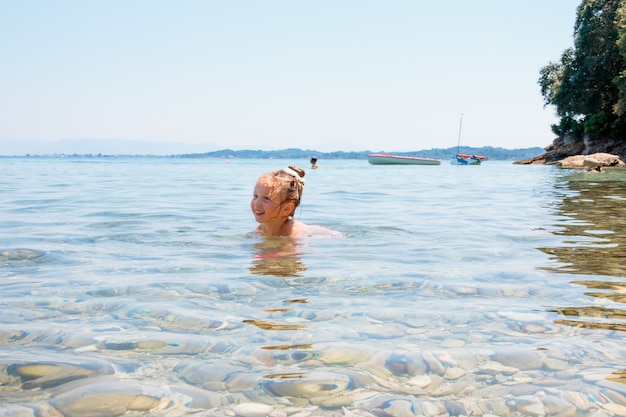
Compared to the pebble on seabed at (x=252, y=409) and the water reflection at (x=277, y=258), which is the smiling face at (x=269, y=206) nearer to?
the water reflection at (x=277, y=258)

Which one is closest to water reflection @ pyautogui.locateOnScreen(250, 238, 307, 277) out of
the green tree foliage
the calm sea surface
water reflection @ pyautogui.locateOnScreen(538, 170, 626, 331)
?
the calm sea surface

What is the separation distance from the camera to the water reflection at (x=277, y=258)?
189 inches

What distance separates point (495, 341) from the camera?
115 inches

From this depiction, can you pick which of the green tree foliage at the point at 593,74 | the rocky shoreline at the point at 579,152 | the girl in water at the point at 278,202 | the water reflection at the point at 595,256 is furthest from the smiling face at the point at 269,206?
the green tree foliage at the point at 593,74

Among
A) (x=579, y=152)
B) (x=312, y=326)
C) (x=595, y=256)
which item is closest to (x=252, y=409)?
(x=312, y=326)

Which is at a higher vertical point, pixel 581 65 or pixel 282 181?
pixel 581 65

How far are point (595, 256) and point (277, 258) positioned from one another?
2.95 m

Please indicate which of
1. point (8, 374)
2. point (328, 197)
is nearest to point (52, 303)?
point (8, 374)

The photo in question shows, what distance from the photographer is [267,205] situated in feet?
22.2

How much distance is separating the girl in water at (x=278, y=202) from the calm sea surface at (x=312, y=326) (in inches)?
13.7

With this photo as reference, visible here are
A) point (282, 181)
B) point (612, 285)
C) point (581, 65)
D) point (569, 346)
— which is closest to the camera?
point (569, 346)

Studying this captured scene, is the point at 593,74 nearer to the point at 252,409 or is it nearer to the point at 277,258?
the point at 277,258

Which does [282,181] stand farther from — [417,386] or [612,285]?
[417,386]

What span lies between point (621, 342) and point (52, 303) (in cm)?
315
